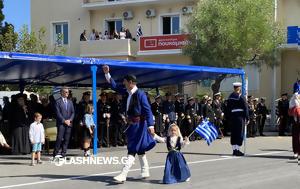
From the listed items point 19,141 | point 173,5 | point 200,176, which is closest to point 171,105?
point 19,141

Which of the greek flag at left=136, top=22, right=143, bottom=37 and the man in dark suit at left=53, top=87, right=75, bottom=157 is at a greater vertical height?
the greek flag at left=136, top=22, right=143, bottom=37

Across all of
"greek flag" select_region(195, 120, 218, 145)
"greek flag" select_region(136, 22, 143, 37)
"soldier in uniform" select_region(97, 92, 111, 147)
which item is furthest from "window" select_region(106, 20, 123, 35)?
"greek flag" select_region(195, 120, 218, 145)

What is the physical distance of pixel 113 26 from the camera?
3622 cm

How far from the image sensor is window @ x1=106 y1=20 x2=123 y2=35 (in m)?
35.9

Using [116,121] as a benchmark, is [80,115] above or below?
above

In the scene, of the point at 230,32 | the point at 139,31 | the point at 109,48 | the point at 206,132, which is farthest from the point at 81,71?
the point at 139,31

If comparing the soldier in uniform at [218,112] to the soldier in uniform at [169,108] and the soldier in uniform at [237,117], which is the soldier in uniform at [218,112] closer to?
the soldier in uniform at [169,108]

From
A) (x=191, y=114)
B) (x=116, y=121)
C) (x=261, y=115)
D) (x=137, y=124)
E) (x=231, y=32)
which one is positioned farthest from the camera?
(x=231, y=32)

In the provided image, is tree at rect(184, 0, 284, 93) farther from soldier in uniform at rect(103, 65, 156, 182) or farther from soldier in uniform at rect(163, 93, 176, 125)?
soldier in uniform at rect(103, 65, 156, 182)

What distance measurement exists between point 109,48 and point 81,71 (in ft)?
54.4

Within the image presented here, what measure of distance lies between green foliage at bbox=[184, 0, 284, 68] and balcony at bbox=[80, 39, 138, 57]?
25.6 feet

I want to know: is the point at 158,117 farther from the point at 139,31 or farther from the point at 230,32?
the point at 139,31

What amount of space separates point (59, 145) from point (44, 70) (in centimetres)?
380

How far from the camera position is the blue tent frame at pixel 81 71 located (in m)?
14.2
